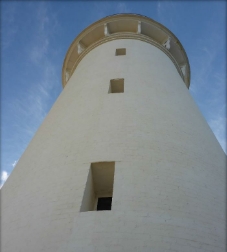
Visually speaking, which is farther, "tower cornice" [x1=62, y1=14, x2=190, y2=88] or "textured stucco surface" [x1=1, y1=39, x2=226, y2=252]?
"tower cornice" [x1=62, y1=14, x2=190, y2=88]

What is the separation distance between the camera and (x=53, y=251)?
462cm

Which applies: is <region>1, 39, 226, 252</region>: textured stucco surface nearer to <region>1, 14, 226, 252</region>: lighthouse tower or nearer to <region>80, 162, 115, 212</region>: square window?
<region>1, 14, 226, 252</region>: lighthouse tower

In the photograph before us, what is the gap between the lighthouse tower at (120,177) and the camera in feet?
15.9

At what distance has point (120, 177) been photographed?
19.0 ft

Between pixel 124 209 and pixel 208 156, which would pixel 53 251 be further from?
pixel 208 156

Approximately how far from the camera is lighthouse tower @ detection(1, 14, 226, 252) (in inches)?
190

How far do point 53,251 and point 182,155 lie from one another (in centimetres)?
370

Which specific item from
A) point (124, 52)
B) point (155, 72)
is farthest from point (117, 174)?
point (124, 52)

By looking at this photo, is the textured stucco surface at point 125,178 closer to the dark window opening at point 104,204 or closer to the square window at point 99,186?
the square window at point 99,186

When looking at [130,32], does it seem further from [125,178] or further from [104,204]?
[125,178]

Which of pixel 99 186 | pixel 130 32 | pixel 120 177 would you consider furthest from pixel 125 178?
pixel 130 32

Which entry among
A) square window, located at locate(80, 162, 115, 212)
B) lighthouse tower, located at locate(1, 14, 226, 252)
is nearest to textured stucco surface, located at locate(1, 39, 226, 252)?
lighthouse tower, located at locate(1, 14, 226, 252)

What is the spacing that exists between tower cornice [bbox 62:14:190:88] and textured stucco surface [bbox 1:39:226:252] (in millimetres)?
6102

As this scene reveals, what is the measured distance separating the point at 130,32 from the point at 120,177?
36.0 ft
